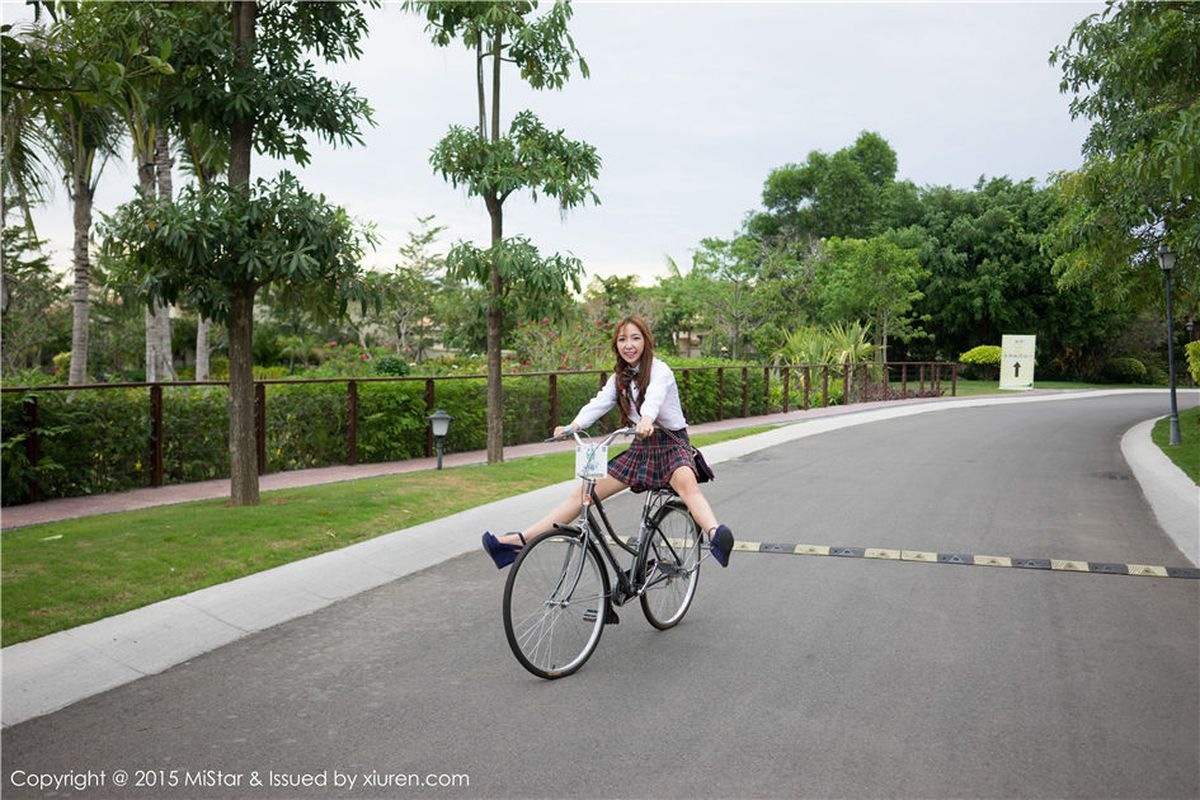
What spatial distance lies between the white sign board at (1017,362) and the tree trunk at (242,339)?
37.7 m

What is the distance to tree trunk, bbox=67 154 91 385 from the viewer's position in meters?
18.0

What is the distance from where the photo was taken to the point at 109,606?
5840 millimetres

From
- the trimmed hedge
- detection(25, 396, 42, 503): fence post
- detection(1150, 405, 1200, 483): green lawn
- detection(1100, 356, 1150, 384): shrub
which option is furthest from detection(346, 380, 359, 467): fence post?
detection(1100, 356, 1150, 384): shrub

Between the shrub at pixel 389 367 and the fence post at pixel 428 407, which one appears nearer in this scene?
the fence post at pixel 428 407

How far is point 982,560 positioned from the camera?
24.8 feet

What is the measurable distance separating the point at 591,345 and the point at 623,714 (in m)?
19.8

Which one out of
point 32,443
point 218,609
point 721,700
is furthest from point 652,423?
point 32,443

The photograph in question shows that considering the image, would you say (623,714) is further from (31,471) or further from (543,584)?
(31,471)

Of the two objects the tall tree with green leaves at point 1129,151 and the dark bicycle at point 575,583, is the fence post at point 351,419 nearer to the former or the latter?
the dark bicycle at point 575,583

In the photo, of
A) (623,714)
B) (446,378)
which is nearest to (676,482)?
(623,714)

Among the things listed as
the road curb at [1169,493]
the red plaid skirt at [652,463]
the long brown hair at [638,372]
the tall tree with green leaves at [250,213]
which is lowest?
the road curb at [1169,493]

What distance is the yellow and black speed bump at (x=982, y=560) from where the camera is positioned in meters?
7.21

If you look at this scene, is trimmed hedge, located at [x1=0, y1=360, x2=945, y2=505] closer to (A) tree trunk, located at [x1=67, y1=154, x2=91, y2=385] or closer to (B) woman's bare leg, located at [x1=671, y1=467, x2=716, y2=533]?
(A) tree trunk, located at [x1=67, y1=154, x2=91, y2=385]

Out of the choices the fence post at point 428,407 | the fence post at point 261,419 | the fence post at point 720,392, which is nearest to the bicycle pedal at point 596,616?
the fence post at point 261,419
